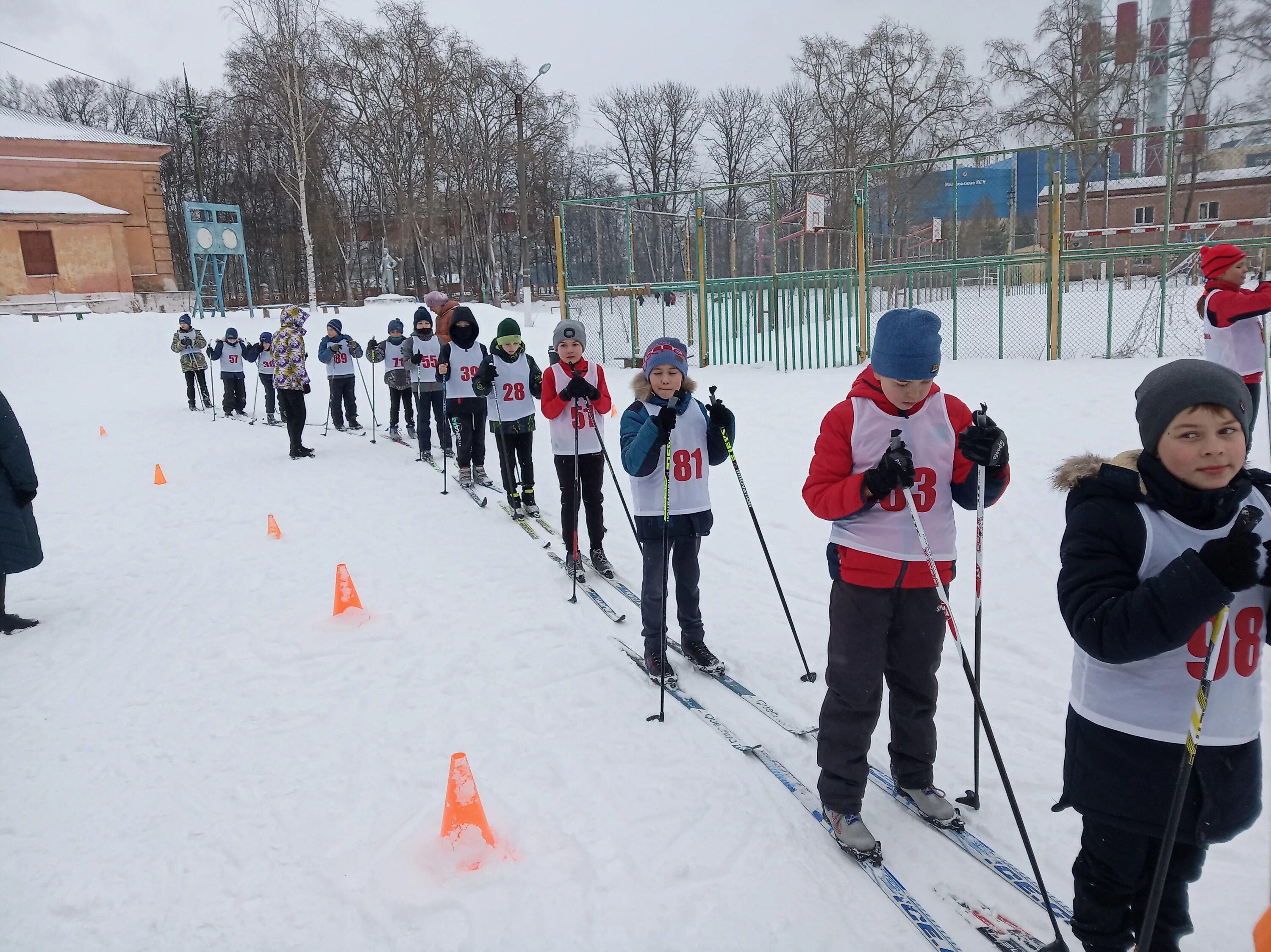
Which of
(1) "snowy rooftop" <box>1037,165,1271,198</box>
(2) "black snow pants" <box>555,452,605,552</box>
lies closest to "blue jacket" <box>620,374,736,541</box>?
(2) "black snow pants" <box>555,452,605,552</box>

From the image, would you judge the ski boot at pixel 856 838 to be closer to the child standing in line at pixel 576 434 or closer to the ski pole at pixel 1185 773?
the ski pole at pixel 1185 773

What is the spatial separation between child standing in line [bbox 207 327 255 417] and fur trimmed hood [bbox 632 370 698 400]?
497 inches

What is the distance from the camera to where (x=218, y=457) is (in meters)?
12.0

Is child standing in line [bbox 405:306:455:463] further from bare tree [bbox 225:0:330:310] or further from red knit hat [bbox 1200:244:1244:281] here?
bare tree [bbox 225:0:330:310]

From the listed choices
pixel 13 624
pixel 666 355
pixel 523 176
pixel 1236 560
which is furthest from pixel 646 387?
pixel 523 176

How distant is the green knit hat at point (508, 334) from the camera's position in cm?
750

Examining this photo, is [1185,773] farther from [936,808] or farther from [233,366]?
[233,366]

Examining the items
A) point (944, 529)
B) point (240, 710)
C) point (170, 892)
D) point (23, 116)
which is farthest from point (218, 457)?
point (23, 116)

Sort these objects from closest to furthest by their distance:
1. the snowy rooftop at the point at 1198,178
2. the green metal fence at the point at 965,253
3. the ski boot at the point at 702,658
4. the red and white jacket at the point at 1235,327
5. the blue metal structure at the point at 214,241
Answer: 1. the ski boot at the point at 702,658
2. the red and white jacket at the point at 1235,327
3. the snowy rooftop at the point at 1198,178
4. the green metal fence at the point at 965,253
5. the blue metal structure at the point at 214,241

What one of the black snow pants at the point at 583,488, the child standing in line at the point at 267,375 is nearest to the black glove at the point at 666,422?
the black snow pants at the point at 583,488

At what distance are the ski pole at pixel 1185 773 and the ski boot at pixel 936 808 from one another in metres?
1.17

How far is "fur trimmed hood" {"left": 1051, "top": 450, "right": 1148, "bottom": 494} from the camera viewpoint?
194 cm

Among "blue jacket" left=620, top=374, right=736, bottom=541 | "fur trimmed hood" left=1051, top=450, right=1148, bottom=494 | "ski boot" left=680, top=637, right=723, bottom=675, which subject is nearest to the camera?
"fur trimmed hood" left=1051, top=450, right=1148, bottom=494

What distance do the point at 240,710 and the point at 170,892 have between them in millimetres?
1519
